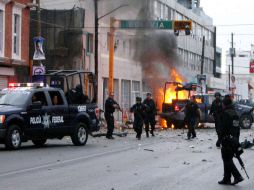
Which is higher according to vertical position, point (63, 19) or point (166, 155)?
point (63, 19)

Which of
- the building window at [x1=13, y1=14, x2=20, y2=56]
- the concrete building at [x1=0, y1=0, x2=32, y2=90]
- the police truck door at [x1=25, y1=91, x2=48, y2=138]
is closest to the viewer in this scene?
the police truck door at [x1=25, y1=91, x2=48, y2=138]

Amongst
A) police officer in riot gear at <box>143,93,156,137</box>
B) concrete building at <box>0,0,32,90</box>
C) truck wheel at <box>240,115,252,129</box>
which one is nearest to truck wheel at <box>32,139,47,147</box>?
police officer in riot gear at <box>143,93,156,137</box>

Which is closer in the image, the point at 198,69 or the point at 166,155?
the point at 166,155

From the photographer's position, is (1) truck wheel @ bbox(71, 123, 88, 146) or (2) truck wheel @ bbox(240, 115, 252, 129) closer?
(1) truck wheel @ bbox(71, 123, 88, 146)

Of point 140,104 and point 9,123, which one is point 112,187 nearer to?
point 9,123

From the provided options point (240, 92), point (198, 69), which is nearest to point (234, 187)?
point (198, 69)

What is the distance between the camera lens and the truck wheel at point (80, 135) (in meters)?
18.9

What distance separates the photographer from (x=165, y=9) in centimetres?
5547

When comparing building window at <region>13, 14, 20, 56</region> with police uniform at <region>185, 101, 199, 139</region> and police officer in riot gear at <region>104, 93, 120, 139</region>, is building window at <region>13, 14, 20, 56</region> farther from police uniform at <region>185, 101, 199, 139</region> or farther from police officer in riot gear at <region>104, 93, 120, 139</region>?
police uniform at <region>185, 101, 199, 139</region>

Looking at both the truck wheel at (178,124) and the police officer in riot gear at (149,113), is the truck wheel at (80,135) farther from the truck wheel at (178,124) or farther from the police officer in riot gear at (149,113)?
the truck wheel at (178,124)

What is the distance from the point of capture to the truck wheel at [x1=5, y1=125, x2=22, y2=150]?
16609 millimetres

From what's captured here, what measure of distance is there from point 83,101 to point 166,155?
4687mm

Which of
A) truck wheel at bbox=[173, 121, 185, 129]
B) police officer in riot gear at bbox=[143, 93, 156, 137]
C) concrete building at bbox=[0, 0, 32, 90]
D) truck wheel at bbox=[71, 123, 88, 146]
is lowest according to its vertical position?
truck wheel at bbox=[173, 121, 185, 129]

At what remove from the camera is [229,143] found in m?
10.6
